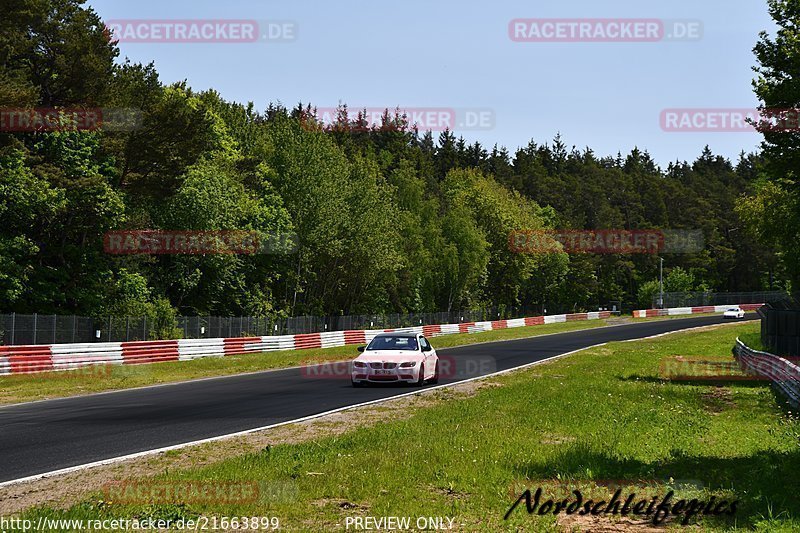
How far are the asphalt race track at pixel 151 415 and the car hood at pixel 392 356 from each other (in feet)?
2.75

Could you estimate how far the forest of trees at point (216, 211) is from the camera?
39.8 m

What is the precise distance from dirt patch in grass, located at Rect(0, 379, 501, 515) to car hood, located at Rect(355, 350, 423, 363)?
12.3 feet

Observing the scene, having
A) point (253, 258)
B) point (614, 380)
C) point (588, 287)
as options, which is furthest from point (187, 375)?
point (588, 287)

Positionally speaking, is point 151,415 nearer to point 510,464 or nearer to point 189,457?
point 189,457

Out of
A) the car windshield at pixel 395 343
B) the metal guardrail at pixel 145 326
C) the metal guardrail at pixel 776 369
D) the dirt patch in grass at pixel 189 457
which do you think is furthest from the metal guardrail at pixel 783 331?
the metal guardrail at pixel 145 326

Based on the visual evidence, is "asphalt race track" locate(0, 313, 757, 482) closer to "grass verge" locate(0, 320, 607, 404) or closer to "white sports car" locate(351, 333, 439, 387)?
"white sports car" locate(351, 333, 439, 387)

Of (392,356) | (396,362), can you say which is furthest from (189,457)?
(392,356)

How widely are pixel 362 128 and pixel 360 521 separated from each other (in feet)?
452

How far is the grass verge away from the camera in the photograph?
904 inches

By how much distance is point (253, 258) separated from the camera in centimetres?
6131

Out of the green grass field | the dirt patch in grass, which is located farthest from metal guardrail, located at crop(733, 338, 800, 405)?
the dirt patch in grass

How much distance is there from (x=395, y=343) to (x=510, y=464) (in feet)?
44.2

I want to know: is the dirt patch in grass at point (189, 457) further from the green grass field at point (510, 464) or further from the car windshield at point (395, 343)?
the car windshield at point (395, 343)

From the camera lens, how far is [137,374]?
28781mm
